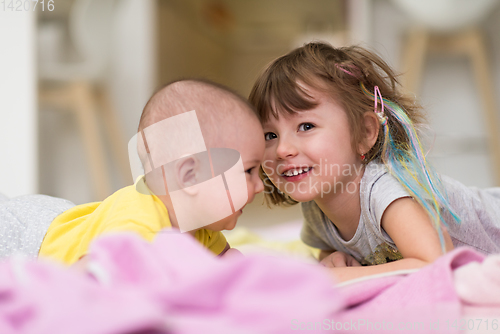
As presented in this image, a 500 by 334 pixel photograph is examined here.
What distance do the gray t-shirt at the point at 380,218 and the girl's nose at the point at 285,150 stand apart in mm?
159

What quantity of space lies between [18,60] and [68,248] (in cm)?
152

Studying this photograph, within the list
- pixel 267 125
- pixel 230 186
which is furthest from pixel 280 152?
pixel 230 186

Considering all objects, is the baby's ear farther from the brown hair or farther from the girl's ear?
the girl's ear

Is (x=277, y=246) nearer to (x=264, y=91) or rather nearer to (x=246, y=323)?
(x=264, y=91)

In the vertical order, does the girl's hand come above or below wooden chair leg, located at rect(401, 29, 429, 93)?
below

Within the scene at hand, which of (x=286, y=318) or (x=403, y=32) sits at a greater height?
(x=403, y=32)

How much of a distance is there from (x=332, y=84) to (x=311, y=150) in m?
0.15

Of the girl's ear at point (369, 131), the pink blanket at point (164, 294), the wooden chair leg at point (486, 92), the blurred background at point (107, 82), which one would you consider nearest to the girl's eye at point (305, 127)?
the girl's ear at point (369, 131)

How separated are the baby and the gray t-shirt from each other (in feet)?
0.79

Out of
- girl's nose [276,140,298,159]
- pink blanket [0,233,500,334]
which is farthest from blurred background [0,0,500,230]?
pink blanket [0,233,500,334]

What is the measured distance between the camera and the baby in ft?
2.20

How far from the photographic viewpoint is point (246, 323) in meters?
0.34

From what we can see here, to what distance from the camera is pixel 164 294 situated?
0.35m

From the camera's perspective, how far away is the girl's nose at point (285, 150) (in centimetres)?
85
